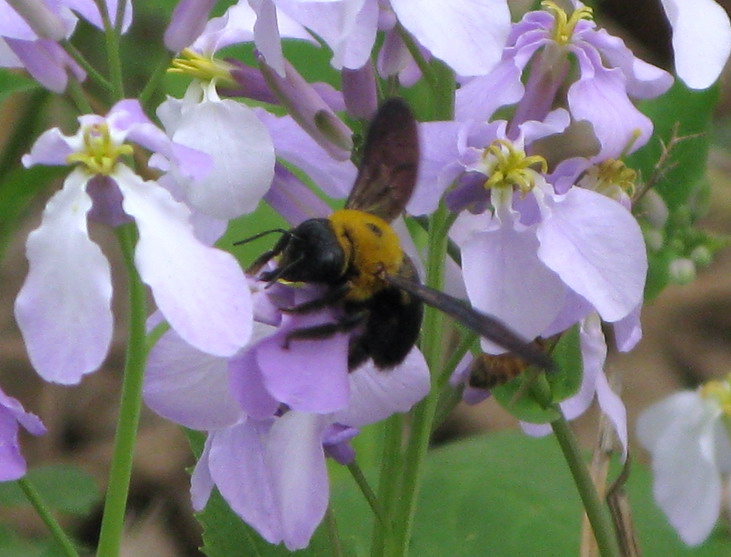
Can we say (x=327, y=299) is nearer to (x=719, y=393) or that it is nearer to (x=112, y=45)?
(x=112, y=45)

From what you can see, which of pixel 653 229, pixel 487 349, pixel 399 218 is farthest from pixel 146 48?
pixel 487 349

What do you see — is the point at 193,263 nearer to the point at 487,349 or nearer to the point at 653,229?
the point at 487,349

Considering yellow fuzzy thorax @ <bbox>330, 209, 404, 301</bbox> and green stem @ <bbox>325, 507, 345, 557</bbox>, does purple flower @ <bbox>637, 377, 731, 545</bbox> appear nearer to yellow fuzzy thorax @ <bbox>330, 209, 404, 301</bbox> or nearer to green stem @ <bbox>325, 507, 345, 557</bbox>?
green stem @ <bbox>325, 507, 345, 557</bbox>

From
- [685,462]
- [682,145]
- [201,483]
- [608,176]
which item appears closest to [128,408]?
[201,483]

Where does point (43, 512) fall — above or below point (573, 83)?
below

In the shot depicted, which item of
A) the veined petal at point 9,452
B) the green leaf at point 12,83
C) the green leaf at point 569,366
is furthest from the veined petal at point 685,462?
the green leaf at point 12,83

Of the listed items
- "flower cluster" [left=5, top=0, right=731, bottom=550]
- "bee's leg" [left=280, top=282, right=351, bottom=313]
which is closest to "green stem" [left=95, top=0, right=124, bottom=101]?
"flower cluster" [left=5, top=0, right=731, bottom=550]
